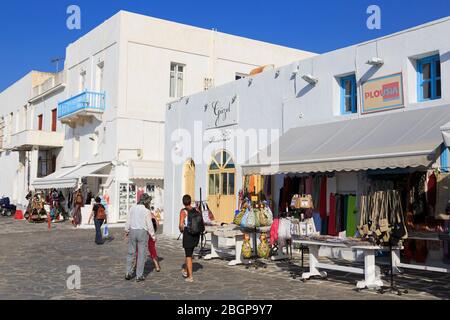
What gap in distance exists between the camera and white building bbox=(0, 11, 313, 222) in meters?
24.3

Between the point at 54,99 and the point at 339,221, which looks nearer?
the point at 339,221

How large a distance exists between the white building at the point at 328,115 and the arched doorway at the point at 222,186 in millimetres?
33

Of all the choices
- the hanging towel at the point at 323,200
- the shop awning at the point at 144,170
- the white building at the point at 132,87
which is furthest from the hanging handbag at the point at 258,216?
the shop awning at the point at 144,170

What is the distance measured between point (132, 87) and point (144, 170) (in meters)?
4.18

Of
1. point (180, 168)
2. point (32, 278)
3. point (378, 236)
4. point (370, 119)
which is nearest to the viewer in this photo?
point (378, 236)

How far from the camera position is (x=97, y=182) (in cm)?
2612

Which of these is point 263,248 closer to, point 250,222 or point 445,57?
point 250,222

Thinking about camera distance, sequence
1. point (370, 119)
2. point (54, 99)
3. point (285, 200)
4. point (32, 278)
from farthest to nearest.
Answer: point (54, 99) → point (285, 200) → point (370, 119) → point (32, 278)

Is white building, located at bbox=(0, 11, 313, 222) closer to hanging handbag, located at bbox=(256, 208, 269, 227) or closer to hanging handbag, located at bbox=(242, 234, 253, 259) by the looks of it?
hanging handbag, located at bbox=(256, 208, 269, 227)

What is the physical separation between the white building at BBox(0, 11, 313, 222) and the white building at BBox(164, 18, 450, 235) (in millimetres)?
6667

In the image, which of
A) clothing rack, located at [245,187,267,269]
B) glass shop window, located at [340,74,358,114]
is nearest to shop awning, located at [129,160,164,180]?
clothing rack, located at [245,187,267,269]
